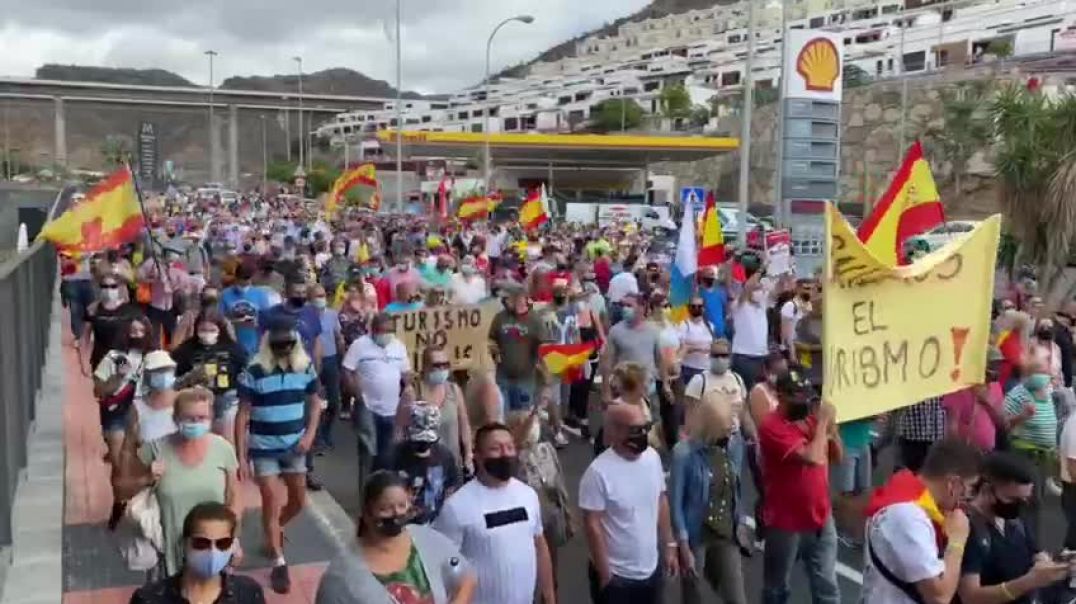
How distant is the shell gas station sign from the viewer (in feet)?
59.3

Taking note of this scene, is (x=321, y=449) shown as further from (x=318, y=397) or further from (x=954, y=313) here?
(x=954, y=313)

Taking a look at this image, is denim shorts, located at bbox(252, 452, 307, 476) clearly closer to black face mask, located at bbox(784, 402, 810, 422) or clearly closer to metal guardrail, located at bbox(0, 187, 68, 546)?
metal guardrail, located at bbox(0, 187, 68, 546)

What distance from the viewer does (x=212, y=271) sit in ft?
55.8

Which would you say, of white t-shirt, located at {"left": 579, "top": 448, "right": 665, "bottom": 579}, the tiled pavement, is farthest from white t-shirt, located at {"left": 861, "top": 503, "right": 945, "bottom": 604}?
the tiled pavement

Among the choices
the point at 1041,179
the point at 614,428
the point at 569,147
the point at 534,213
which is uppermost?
the point at 569,147

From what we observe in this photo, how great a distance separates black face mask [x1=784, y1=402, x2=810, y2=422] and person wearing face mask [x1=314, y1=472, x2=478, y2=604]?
222 centimetres

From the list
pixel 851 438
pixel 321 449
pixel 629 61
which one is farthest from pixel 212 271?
pixel 629 61

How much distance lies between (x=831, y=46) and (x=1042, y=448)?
39.1 feet

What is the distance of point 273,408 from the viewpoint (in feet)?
21.8

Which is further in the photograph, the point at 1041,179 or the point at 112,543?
the point at 1041,179

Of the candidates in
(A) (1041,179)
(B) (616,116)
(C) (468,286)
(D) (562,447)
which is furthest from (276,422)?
(B) (616,116)

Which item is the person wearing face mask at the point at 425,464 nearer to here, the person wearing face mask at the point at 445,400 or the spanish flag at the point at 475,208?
the person wearing face mask at the point at 445,400

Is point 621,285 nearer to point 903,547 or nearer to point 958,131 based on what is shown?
point 903,547

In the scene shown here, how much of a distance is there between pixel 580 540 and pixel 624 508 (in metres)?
2.80
